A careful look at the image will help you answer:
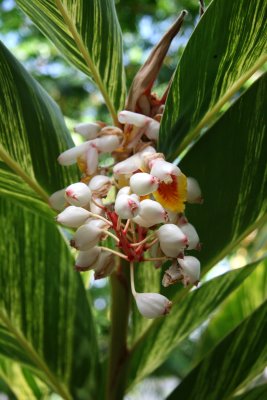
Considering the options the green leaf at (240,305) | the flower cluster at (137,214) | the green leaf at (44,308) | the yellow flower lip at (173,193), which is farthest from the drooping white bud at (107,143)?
the green leaf at (240,305)

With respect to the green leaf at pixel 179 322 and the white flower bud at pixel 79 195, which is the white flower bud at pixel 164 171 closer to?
the white flower bud at pixel 79 195

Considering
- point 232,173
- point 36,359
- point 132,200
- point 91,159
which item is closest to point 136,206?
point 132,200

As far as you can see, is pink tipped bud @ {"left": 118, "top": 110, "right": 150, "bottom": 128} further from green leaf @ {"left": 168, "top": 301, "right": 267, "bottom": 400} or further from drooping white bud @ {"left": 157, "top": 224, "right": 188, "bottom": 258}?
green leaf @ {"left": 168, "top": 301, "right": 267, "bottom": 400}

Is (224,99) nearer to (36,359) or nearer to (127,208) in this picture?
(127,208)

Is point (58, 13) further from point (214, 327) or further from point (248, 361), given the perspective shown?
point (214, 327)

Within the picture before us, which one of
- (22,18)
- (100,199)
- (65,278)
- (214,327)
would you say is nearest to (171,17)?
(22,18)

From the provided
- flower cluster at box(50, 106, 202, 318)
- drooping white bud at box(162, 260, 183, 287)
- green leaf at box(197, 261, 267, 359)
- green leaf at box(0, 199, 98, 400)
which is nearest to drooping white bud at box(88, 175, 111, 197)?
flower cluster at box(50, 106, 202, 318)
